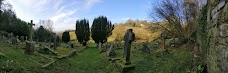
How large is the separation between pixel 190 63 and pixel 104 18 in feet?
111

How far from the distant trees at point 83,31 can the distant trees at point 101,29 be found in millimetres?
2062

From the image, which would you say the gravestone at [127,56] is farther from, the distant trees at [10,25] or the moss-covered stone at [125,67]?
the distant trees at [10,25]

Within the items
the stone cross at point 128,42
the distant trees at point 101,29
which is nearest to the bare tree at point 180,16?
the stone cross at point 128,42

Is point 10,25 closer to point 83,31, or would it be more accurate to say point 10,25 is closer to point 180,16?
point 83,31

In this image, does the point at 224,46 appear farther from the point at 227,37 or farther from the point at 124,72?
the point at 124,72

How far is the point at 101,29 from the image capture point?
139ft

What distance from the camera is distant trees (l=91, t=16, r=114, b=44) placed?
137 feet

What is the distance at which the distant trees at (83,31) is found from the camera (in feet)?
145

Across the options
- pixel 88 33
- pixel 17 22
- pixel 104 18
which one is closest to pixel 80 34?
pixel 88 33

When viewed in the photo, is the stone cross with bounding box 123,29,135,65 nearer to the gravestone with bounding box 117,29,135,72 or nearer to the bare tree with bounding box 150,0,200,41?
the gravestone with bounding box 117,29,135,72

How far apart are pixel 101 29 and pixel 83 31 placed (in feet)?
13.8

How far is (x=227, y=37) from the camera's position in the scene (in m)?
4.34

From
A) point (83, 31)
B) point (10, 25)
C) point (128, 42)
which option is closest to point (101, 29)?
point (83, 31)

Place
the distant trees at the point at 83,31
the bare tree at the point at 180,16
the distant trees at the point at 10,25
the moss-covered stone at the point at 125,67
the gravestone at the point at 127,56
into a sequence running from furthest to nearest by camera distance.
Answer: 1. the distant trees at the point at 83,31
2. the distant trees at the point at 10,25
3. the bare tree at the point at 180,16
4. the gravestone at the point at 127,56
5. the moss-covered stone at the point at 125,67
